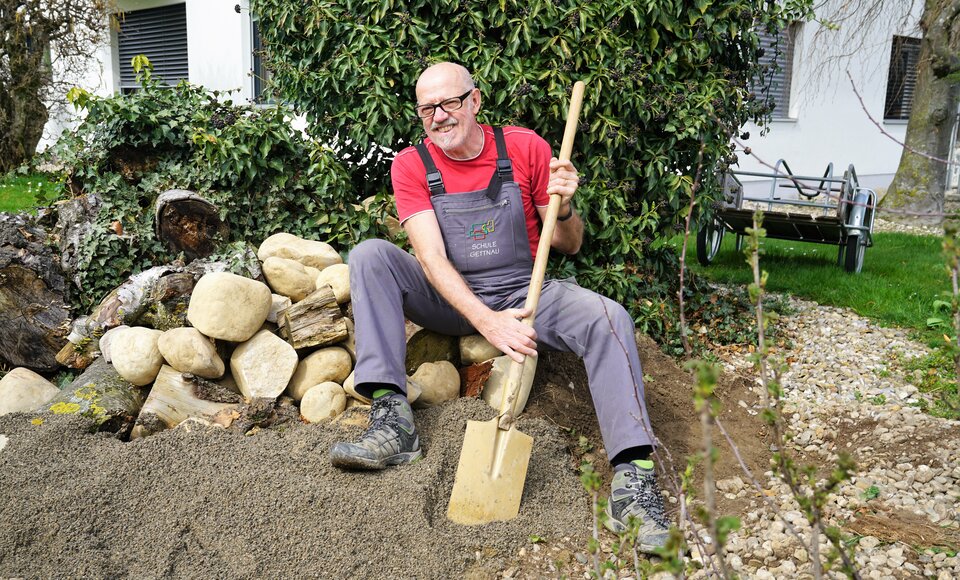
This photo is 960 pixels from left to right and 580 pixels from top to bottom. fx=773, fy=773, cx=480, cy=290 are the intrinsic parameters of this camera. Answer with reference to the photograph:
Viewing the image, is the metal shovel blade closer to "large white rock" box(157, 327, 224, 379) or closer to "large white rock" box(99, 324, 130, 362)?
"large white rock" box(157, 327, 224, 379)

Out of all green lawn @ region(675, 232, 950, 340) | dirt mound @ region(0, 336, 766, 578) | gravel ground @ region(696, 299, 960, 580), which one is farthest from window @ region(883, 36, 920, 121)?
dirt mound @ region(0, 336, 766, 578)

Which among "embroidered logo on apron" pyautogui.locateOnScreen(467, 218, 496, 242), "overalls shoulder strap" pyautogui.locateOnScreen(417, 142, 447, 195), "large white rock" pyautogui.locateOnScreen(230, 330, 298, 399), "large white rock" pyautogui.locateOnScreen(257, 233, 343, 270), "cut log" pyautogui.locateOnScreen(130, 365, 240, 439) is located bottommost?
"cut log" pyautogui.locateOnScreen(130, 365, 240, 439)

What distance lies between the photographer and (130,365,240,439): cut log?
307cm

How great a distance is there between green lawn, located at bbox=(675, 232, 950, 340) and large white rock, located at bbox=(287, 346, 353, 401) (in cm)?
330

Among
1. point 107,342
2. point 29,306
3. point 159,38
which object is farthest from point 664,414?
point 159,38

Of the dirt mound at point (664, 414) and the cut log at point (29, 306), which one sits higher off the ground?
the cut log at point (29, 306)

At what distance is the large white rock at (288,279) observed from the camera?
11.8 feet

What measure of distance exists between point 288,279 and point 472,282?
931 millimetres

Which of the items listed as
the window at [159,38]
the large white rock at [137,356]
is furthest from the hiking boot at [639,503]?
the window at [159,38]

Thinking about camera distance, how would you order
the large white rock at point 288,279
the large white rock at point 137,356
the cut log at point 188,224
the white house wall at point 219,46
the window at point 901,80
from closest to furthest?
1. the large white rock at point 137,356
2. the large white rock at point 288,279
3. the cut log at point 188,224
4. the white house wall at point 219,46
5. the window at point 901,80

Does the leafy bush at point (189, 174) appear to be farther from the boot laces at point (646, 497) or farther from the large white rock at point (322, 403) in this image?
A: the boot laces at point (646, 497)

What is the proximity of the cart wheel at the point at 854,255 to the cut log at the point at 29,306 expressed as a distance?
5.35 meters

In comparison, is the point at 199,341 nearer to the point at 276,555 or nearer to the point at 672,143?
the point at 276,555

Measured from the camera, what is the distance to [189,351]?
3.17 m
